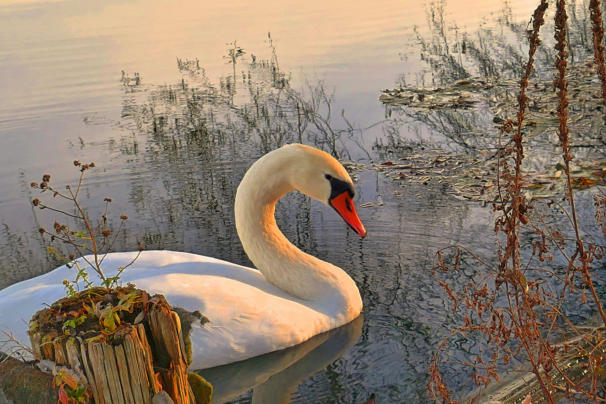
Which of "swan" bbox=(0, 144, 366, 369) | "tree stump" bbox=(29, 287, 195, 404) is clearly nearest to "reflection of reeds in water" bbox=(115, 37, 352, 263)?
"swan" bbox=(0, 144, 366, 369)

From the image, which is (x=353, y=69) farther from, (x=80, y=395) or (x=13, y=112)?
(x=80, y=395)

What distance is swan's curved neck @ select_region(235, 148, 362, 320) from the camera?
5.20 meters

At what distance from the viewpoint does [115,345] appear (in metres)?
2.25

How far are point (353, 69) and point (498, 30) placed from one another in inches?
151

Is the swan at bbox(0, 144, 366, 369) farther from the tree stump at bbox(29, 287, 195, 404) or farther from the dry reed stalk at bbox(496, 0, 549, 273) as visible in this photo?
the dry reed stalk at bbox(496, 0, 549, 273)

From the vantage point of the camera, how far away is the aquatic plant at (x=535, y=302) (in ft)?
8.07

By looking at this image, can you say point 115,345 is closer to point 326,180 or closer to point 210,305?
point 210,305

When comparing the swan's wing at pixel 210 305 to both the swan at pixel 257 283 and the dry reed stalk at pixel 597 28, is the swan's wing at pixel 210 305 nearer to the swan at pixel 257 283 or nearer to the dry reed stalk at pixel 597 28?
the swan at pixel 257 283

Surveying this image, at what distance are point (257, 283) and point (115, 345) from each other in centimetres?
298

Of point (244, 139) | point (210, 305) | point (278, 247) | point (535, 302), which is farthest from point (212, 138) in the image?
point (535, 302)

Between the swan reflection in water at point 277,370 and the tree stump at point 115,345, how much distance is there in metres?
1.95

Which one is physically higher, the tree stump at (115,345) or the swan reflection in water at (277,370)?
the tree stump at (115,345)

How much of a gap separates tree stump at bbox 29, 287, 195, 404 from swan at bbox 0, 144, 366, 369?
6.28 ft

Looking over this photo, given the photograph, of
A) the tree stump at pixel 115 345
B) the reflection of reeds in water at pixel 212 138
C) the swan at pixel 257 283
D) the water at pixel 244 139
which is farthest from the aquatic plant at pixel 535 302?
the reflection of reeds in water at pixel 212 138
